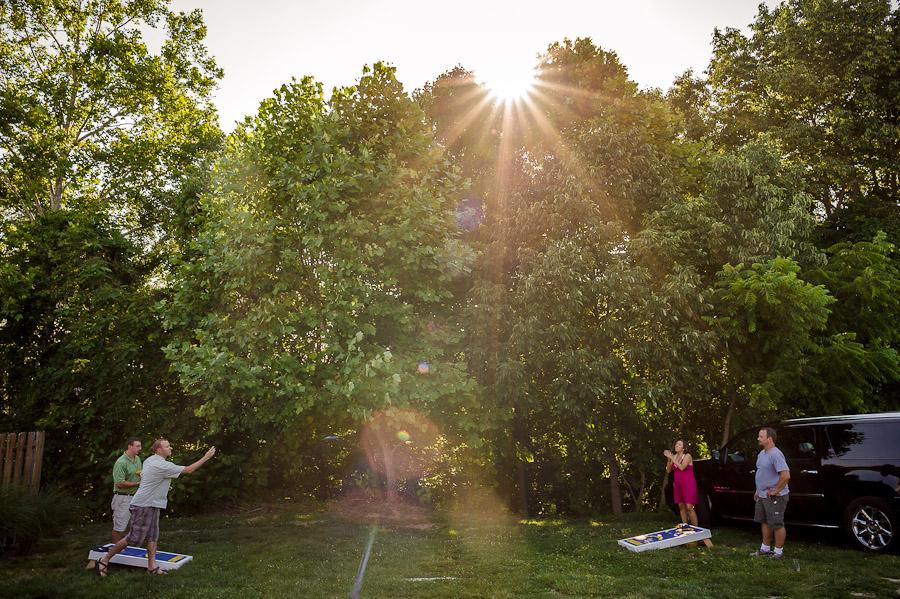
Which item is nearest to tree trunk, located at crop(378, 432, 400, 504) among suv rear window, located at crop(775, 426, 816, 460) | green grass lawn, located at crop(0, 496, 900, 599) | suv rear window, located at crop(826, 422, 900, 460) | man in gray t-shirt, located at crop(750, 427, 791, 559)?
green grass lawn, located at crop(0, 496, 900, 599)

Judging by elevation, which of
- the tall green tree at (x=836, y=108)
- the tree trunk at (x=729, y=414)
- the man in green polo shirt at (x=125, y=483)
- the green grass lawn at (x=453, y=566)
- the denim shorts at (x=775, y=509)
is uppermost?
the tall green tree at (x=836, y=108)

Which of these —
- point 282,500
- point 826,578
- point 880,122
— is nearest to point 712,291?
point 826,578

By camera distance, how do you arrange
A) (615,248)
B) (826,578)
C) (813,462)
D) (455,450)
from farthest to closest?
(455,450) → (615,248) → (813,462) → (826,578)

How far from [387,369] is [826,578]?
7.16 metres

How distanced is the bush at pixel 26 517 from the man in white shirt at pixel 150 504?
1892 mm

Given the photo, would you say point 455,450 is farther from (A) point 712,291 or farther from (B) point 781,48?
(B) point 781,48

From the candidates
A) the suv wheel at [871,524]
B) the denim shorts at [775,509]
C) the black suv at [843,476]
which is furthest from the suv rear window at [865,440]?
the denim shorts at [775,509]

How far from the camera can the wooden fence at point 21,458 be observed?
10047 mm

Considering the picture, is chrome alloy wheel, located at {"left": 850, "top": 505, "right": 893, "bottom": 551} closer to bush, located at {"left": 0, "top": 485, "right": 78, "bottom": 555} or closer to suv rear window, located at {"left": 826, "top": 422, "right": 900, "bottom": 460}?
suv rear window, located at {"left": 826, "top": 422, "right": 900, "bottom": 460}

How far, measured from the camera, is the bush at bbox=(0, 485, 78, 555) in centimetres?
872

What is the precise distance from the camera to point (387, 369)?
10.8 m

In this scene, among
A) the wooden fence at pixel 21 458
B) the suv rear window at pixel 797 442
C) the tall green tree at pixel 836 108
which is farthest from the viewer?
the tall green tree at pixel 836 108

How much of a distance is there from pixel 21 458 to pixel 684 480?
11.7 metres

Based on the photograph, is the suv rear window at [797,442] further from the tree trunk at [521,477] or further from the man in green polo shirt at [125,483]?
the man in green polo shirt at [125,483]
